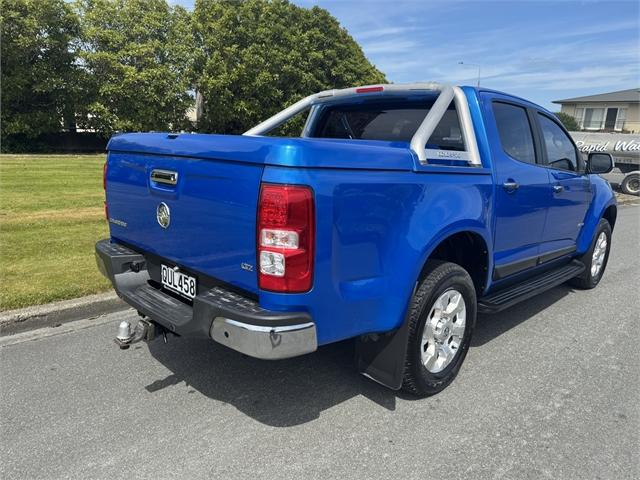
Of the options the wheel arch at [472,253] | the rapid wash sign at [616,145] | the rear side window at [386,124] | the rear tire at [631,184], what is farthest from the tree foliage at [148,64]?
the wheel arch at [472,253]

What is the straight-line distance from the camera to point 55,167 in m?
16.7

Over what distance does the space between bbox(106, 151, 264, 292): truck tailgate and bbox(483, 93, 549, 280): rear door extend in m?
2.00

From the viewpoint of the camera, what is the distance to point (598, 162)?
523 cm

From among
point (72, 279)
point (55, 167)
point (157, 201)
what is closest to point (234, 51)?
point (55, 167)

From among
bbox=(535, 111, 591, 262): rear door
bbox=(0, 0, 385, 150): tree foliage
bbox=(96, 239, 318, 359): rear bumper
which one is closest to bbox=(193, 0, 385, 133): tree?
bbox=(0, 0, 385, 150): tree foliage

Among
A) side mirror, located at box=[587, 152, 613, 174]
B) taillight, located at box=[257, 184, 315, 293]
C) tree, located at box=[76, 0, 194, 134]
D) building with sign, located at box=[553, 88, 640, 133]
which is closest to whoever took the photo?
taillight, located at box=[257, 184, 315, 293]

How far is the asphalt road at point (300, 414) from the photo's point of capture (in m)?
2.60

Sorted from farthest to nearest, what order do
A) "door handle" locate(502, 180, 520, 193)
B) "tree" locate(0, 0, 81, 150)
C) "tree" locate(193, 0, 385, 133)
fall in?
"tree" locate(193, 0, 385, 133), "tree" locate(0, 0, 81, 150), "door handle" locate(502, 180, 520, 193)

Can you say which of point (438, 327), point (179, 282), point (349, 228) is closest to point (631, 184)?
point (438, 327)

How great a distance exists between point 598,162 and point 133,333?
190 inches

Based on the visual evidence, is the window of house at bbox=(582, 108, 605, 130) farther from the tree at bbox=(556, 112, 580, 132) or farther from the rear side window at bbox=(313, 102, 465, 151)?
the rear side window at bbox=(313, 102, 465, 151)

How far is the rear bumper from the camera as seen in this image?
2389mm

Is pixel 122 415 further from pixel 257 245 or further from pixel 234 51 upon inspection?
pixel 234 51

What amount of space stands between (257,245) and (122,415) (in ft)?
4.84
